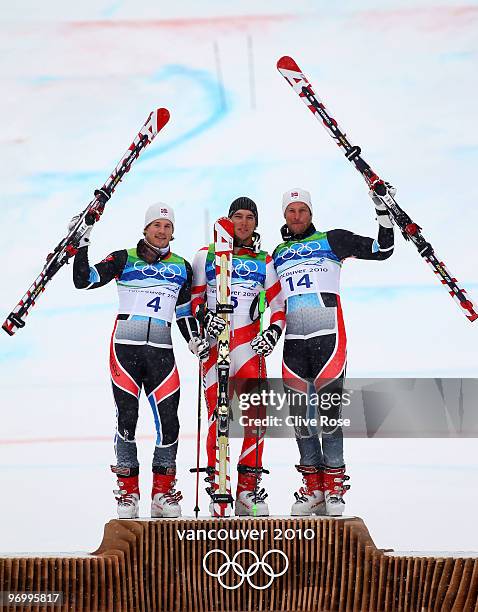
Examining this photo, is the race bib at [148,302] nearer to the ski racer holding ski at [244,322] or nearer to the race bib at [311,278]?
the ski racer holding ski at [244,322]

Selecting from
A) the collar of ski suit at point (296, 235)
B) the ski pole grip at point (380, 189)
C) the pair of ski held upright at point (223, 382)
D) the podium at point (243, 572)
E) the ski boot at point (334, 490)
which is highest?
the ski pole grip at point (380, 189)

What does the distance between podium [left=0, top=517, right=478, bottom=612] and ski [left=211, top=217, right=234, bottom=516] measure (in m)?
0.21

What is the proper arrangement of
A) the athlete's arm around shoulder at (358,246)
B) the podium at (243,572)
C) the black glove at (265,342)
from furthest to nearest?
the athlete's arm around shoulder at (358,246) < the black glove at (265,342) < the podium at (243,572)

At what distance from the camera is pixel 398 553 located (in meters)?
5.02

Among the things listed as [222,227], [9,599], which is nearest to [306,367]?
[222,227]

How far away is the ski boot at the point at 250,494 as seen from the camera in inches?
208

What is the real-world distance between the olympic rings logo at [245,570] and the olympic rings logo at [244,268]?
1333 millimetres

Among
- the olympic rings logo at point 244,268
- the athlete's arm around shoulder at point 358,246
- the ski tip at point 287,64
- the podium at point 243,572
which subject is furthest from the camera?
the ski tip at point 287,64

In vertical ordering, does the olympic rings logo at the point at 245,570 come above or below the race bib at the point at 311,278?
below

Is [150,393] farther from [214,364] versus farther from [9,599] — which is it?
[9,599]

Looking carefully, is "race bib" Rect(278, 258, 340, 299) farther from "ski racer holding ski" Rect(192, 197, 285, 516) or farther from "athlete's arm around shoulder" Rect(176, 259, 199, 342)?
"athlete's arm around shoulder" Rect(176, 259, 199, 342)

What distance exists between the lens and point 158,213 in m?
5.50

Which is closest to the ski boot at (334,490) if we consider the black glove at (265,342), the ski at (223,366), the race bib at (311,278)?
the ski at (223,366)

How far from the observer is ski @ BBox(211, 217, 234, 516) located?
203 inches
